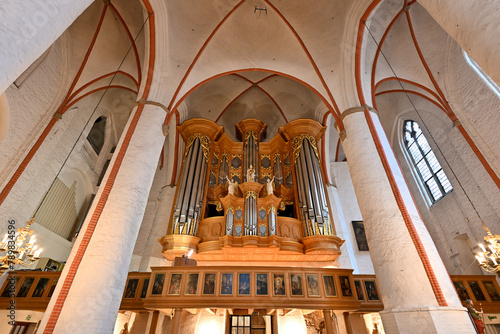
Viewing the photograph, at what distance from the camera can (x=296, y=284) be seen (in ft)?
20.1

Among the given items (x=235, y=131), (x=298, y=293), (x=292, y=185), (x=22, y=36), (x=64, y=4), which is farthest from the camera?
(x=235, y=131)

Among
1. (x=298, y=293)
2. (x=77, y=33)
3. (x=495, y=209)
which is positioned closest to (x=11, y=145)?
(x=77, y=33)

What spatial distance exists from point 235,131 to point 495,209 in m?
9.88

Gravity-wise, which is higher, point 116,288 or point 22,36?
point 22,36

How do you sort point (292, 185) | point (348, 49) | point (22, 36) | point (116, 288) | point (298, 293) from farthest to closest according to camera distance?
1. point (292, 185)
2. point (348, 49)
3. point (298, 293)
4. point (116, 288)
5. point (22, 36)

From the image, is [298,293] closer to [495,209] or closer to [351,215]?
[351,215]

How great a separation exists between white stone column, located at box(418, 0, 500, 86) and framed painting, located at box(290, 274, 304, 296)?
208 inches

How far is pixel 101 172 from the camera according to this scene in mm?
11570

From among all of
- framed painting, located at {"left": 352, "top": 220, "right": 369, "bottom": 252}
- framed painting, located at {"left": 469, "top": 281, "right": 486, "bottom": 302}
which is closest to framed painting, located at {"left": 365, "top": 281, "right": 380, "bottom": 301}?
framed painting, located at {"left": 469, "top": 281, "right": 486, "bottom": 302}

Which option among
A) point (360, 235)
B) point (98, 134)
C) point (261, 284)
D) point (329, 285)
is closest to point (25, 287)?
point (261, 284)

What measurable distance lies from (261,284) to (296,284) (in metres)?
0.83

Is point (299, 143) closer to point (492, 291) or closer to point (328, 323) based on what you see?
point (328, 323)

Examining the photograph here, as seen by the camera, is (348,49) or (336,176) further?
(336,176)

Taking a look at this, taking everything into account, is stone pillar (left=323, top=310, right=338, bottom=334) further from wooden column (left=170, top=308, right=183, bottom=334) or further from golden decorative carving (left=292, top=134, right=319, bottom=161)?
golden decorative carving (left=292, top=134, right=319, bottom=161)
